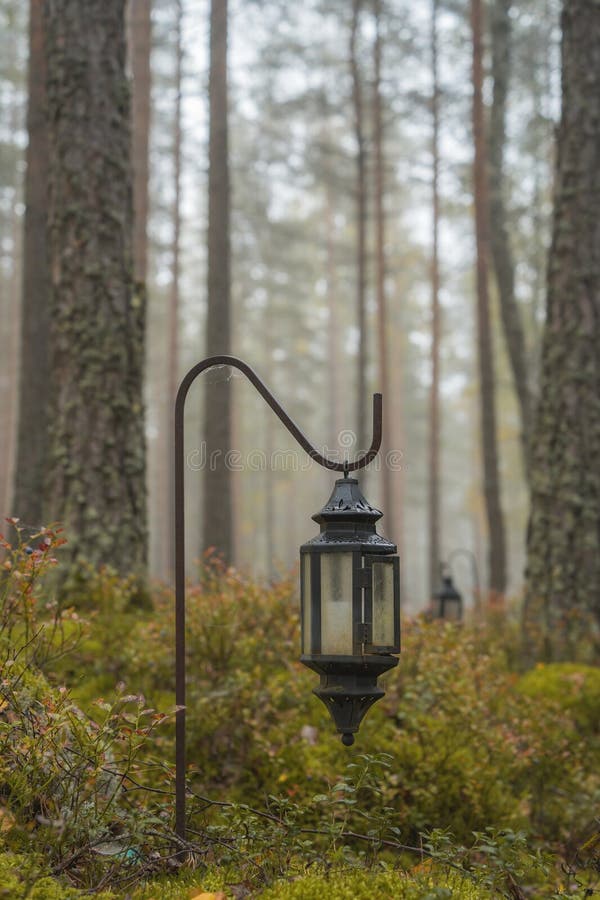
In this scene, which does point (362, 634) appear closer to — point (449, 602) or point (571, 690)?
point (571, 690)

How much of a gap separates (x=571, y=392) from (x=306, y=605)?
5.31 metres

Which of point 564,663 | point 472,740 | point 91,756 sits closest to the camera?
point 91,756

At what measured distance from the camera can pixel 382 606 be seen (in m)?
3.00

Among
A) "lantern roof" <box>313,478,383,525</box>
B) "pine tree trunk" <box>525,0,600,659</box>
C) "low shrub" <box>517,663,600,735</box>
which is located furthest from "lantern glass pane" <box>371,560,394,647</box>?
"pine tree trunk" <box>525,0,600,659</box>

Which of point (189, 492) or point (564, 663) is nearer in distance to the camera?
point (564, 663)

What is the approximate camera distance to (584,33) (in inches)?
312

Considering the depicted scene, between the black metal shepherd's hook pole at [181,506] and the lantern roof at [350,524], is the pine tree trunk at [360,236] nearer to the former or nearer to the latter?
the black metal shepherd's hook pole at [181,506]

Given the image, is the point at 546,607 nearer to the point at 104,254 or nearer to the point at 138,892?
the point at 104,254

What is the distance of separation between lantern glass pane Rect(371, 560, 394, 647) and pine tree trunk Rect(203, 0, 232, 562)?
7311 mm

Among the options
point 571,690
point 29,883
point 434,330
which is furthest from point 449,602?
point 434,330

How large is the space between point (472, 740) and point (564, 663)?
240cm

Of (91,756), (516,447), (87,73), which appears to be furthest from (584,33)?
(516,447)

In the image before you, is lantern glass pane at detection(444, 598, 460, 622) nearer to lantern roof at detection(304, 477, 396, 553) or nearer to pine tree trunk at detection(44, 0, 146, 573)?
pine tree trunk at detection(44, 0, 146, 573)

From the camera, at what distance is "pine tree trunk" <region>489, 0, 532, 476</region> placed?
47.1 ft
